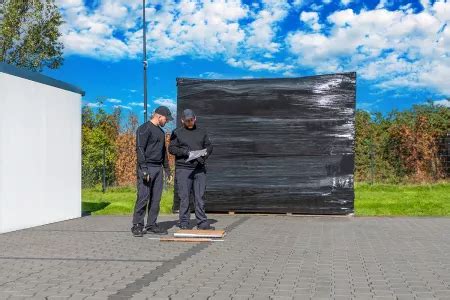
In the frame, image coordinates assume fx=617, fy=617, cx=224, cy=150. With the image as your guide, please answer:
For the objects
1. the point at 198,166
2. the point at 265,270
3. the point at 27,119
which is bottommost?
the point at 265,270

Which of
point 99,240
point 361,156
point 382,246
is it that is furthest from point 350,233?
point 361,156

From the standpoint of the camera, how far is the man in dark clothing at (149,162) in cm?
975

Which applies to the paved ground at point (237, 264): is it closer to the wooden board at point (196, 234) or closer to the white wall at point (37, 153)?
the wooden board at point (196, 234)

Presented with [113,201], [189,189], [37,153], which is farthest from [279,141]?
[113,201]

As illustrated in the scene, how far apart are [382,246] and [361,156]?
1402 centimetres

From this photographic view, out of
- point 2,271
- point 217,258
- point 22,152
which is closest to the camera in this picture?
point 2,271

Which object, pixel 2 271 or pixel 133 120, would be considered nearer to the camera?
→ pixel 2 271

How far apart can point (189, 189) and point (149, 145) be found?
3.40 ft

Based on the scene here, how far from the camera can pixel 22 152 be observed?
11.2 metres

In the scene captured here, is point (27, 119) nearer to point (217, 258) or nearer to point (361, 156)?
point (217, 258)

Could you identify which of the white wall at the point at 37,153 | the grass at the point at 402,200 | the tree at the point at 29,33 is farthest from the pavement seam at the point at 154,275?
the tree at the point at 29,33

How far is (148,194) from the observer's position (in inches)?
392

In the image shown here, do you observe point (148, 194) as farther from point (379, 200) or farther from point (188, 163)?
point (379, 200)

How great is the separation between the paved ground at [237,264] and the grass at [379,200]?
302 centimetres
